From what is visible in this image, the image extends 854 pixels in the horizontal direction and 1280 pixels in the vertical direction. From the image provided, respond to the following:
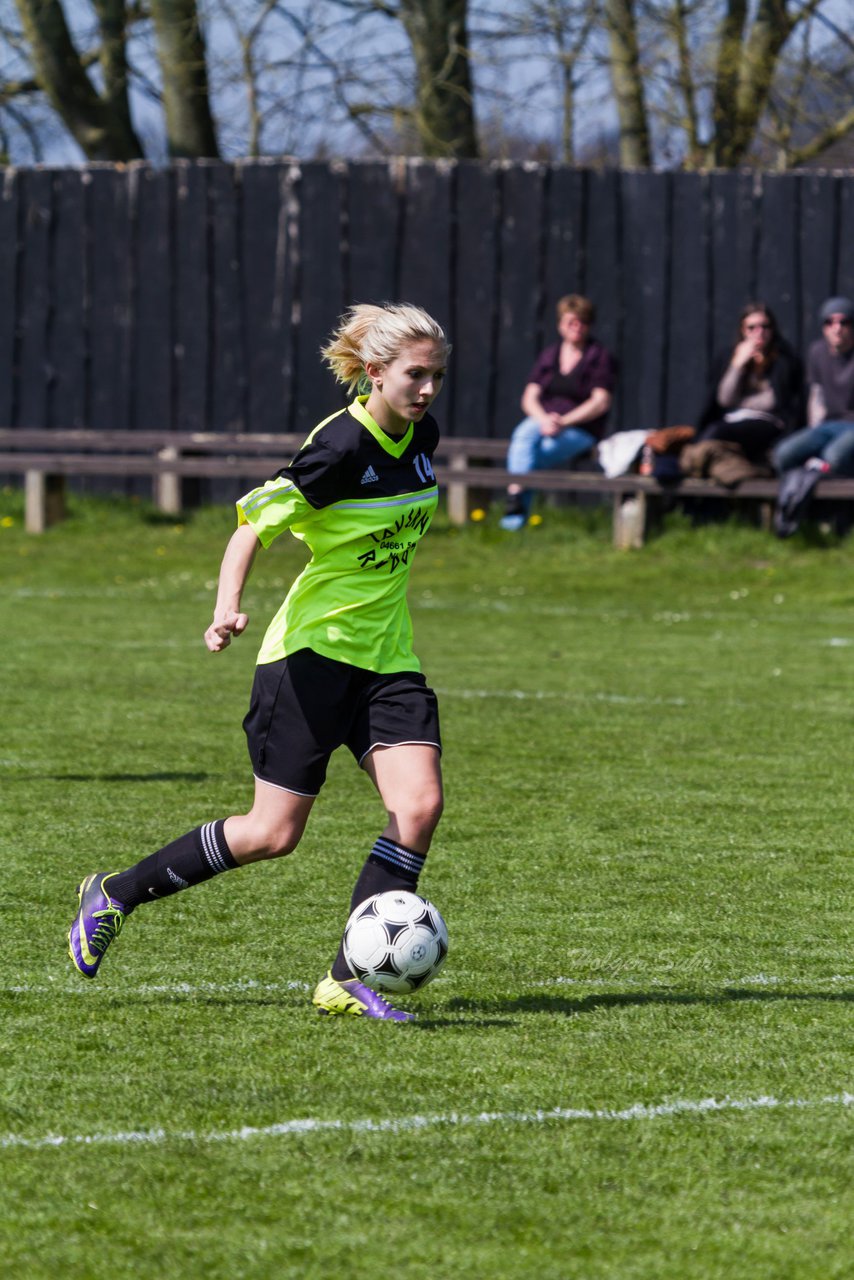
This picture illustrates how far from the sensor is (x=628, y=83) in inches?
880

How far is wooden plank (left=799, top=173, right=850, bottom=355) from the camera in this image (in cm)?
1623

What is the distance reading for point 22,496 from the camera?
18.0 meters

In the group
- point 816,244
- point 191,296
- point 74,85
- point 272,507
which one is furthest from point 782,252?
point 272,507

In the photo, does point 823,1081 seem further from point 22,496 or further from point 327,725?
point 22,496

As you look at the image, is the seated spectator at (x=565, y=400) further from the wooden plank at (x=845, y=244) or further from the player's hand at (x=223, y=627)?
the player's hand at (x=223, y=627)

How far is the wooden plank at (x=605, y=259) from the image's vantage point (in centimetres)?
1670

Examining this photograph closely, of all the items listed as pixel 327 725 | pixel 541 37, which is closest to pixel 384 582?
pixel 327 725

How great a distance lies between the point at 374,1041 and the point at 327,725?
793 mm

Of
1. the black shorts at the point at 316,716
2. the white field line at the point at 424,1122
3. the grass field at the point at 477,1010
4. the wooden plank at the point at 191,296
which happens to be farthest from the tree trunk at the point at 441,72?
the white field line at the point at 424,1122

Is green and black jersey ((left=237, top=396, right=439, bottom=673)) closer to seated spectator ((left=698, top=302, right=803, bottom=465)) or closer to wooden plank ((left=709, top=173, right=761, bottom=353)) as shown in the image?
seated spectator ((left=698, top=302, right=803, bottom=465))

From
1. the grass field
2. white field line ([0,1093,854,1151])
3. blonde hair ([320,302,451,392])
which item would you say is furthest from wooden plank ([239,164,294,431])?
white field line ([0,1093,854,1151])

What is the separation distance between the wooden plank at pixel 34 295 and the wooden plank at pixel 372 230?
119 inches

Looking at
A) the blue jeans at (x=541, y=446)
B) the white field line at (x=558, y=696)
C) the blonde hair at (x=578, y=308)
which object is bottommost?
the white field line at (x=558, y=696)

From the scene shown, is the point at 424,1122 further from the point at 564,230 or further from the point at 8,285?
the point at 8,285
